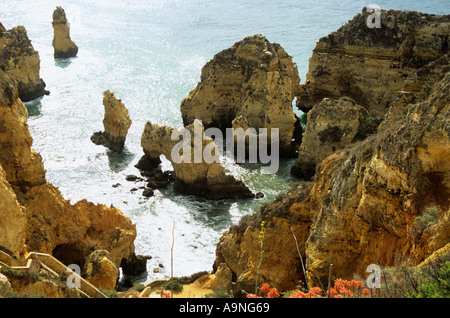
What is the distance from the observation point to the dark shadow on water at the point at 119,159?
3744 centimetres

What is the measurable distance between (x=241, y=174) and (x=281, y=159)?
4.29m

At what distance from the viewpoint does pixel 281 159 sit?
39.6 metres

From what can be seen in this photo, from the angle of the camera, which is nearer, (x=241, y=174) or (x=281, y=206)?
(x=281, y=206)

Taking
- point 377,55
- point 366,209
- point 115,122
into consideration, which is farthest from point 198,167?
point 366,209

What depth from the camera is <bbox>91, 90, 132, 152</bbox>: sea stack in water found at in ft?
128

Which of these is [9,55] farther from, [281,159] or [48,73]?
[281,159]

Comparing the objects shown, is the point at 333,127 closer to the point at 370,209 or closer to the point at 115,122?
the point at 115,122

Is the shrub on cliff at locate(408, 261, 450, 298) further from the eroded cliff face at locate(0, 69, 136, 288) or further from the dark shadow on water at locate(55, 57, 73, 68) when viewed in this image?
the dark shadow on water at locate(55, 57, 73, 68)

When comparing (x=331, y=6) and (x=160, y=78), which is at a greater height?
(x=331, y=6)

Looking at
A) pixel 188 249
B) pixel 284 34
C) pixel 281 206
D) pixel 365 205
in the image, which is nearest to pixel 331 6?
pixel 284 34

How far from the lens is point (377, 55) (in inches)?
1586

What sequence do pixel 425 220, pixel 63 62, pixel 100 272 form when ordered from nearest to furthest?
pixel 425 220, pixel 100 272, pixel 63 62

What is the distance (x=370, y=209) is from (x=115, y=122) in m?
28.6

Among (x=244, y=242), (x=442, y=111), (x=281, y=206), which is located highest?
(x=442, y=111)
